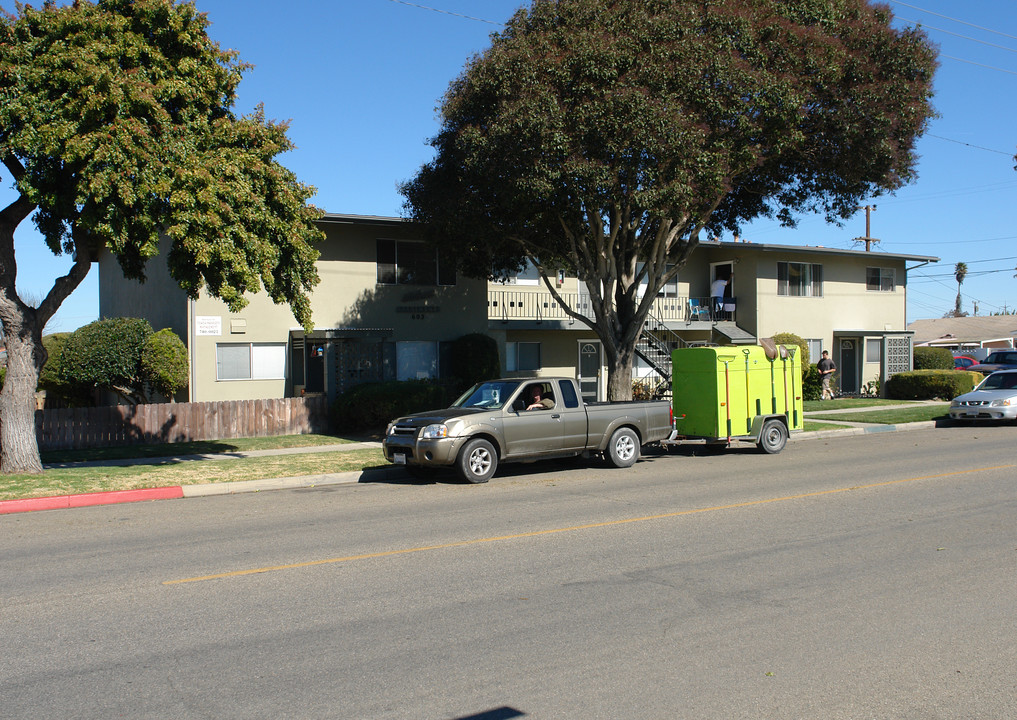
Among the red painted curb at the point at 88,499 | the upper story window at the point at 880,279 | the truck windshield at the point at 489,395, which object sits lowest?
the red painted curb at the point at 88,499

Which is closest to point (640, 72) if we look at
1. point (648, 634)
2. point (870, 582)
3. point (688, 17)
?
point (688, 17)

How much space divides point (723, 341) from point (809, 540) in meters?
22.5

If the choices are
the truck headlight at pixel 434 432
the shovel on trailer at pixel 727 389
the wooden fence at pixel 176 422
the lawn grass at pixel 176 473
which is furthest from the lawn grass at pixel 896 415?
the wooden fence at pixel 176 422

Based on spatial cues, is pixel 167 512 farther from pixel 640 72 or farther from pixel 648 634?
pixel 640 72

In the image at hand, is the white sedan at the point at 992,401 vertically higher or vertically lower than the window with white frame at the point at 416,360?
lower

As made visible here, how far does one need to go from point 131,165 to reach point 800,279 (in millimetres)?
25757

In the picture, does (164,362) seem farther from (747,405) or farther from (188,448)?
(747,405)

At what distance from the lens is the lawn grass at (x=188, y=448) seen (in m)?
16.6

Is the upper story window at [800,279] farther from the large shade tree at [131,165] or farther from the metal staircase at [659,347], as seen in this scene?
the large shade tree at [131,165]

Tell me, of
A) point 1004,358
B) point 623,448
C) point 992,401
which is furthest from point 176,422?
point 1004,358

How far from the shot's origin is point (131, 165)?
1197 centimetres

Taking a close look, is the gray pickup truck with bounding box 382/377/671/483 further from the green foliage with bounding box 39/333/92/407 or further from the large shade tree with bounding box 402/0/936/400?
the green foliage with bounding box 39/333/92/407

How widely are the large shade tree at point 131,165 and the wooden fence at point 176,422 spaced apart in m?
4.59

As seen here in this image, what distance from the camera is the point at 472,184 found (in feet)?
59.1
